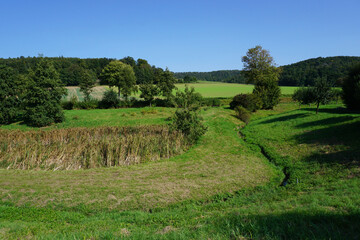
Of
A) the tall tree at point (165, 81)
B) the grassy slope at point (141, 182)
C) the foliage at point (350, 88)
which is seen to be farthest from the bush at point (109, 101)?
the foliage at point (350, 88)

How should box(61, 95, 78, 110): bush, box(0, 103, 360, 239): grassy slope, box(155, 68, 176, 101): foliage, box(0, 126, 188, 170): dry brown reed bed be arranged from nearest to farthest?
box(0, 103, 360, 239): grassy slope → box(0, 126, 188, 170): dry brown reed bed → box(61, 95, 78, 110): bush → box(155, 68, 176, 101): foliage

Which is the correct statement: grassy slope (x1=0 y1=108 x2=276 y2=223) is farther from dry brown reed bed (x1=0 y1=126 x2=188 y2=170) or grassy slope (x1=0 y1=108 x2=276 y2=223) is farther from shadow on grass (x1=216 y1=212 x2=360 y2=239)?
shadow on grass (x1=216 y1=212 x2=360 y2=239)

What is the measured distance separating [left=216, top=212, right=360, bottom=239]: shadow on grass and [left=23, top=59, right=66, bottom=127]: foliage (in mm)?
32087

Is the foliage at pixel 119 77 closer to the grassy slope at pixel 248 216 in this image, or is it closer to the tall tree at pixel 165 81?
the tall tree at pixel 165 81

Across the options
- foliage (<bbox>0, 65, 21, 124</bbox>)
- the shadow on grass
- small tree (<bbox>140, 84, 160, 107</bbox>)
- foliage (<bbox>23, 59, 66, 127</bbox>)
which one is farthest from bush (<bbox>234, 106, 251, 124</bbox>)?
foliage (<bbox>0, 65, 21, 124</bbox>)

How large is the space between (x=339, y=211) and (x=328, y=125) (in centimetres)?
1613

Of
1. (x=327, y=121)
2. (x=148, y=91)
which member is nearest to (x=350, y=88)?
(x=327, y=121)

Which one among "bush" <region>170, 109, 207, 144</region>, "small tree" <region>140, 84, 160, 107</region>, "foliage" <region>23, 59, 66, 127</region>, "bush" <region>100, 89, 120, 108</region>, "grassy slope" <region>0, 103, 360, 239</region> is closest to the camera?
"grassy slope" <region>0, 103, 360, 239</region>

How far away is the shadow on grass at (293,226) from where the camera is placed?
17.4ft

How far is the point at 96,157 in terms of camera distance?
15125 mm

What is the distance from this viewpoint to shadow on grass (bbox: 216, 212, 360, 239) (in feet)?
17.4

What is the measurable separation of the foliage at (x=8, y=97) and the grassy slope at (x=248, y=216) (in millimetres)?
28841

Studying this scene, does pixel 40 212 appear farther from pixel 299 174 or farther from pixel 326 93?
pixel 326 93

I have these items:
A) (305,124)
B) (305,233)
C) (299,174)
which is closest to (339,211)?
(305,233)
